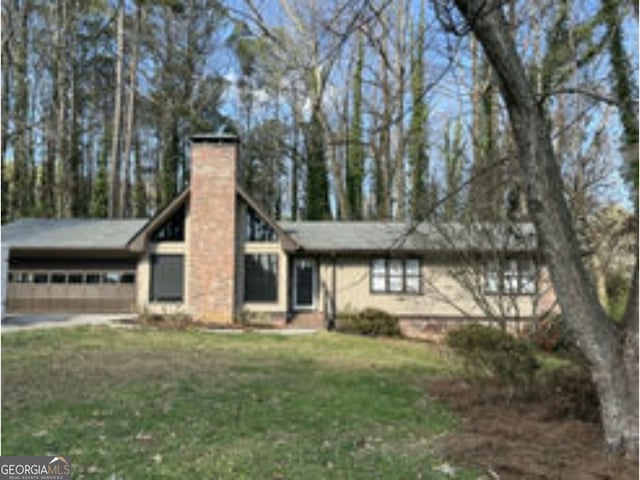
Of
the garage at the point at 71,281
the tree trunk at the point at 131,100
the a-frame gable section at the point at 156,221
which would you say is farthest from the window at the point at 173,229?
the tree trunk at the point at 131,100

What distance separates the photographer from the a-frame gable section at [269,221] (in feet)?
70.7

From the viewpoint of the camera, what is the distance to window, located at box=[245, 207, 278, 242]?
22.1m

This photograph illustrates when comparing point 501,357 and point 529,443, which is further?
point 501,357

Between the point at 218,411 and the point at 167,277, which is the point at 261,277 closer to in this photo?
the point at 167,277

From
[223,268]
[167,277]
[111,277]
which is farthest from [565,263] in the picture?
[111,277]

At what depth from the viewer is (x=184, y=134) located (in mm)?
38375

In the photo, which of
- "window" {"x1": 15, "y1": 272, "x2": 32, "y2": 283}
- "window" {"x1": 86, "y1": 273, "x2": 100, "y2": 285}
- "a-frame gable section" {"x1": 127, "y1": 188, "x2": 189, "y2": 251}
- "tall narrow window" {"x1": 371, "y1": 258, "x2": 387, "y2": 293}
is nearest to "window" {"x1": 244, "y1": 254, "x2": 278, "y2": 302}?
"a-frame gable section" {"x1": 127, "y1": 188, "x2": 189, "y2": 251}

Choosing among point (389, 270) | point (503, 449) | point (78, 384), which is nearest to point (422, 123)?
point (389, 270)

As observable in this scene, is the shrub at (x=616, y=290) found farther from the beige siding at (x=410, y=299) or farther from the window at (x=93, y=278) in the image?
the window at (x=93, y=278)

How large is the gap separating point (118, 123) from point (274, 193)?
1065 centimetres

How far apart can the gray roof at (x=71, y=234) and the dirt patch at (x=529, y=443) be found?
16487 mm

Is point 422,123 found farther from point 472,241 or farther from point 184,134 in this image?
point 472,241

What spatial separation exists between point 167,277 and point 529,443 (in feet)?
56.2

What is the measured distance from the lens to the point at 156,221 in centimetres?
2158
